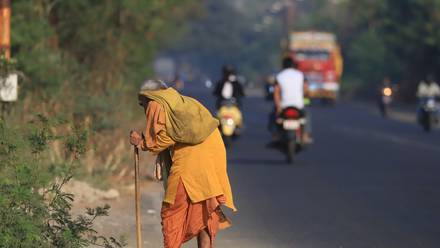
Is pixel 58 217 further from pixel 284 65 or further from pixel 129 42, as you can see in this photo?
pixel 129 42

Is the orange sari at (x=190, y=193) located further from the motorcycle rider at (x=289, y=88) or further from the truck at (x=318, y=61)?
the truck at (x=318, y=61)

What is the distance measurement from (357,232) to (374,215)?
1.53 meters

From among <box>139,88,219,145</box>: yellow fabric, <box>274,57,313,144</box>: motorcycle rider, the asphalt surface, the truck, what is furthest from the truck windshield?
<box>139,88,219,145</box>: yellow fabric

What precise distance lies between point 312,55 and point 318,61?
44cm

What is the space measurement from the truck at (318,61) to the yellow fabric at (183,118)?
4655 centimetres

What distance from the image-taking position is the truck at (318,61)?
55750mm

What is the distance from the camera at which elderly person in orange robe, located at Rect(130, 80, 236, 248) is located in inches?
352

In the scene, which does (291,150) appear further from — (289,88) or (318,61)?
(318,61)

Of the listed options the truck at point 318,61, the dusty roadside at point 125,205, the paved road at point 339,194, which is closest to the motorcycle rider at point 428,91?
the paved road at point 339,194

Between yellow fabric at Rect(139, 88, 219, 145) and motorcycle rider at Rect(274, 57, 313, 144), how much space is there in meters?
11.6

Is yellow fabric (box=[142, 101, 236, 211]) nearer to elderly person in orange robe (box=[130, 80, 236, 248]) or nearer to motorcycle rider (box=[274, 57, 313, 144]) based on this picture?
elderly person in orange robe (box=[130, 80, 236, 248])

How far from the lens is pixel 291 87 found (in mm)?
20594

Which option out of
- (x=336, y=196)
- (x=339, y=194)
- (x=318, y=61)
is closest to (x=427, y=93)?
(x=339, y=194)

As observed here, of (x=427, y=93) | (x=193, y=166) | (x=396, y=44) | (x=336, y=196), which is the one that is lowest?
(x=336, y=196)
